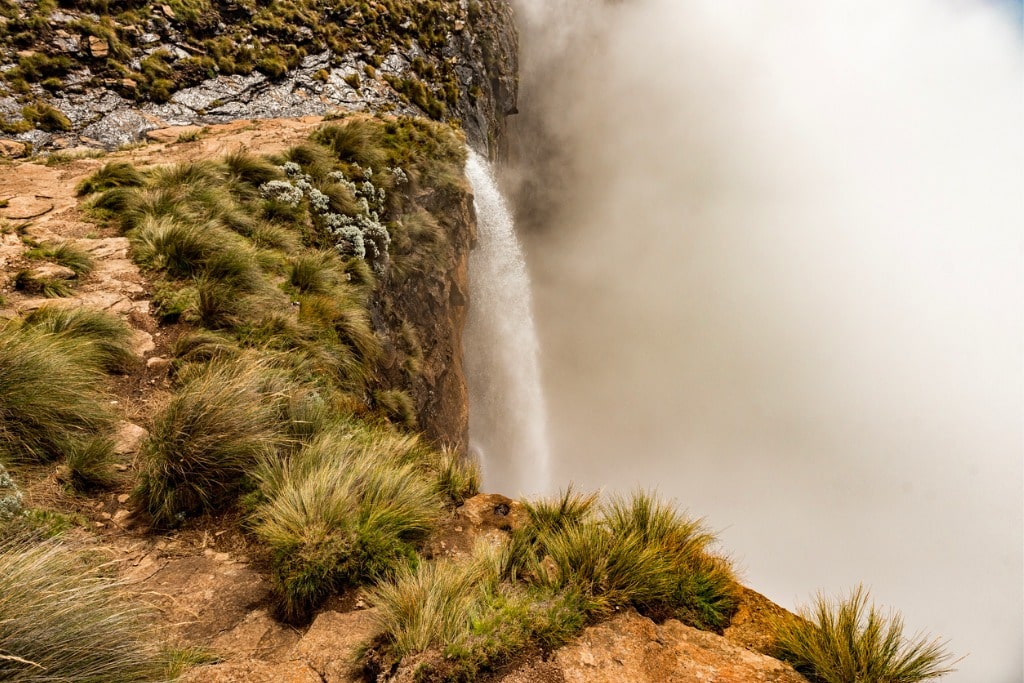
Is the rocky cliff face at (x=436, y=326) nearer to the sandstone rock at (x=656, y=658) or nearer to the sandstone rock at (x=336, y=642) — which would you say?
the sandstone rock at (x=336, y=642)

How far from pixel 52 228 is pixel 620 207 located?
46596 mm

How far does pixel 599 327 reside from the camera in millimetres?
43062

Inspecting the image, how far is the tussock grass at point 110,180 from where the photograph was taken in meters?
8.15

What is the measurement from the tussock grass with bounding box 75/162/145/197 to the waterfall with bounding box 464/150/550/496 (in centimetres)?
992

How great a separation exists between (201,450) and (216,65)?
56.6 ft

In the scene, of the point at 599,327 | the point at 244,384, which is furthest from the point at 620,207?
the point at 244,384

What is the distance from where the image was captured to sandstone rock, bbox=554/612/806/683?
2.57 m

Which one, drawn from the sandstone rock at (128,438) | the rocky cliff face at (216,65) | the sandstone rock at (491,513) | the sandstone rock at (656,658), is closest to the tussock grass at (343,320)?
the sandstone rock at (128,438)

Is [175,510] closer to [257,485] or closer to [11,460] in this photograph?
[257,485]

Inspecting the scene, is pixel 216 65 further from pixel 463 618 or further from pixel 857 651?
pixel 857 651

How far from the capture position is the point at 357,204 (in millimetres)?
9578

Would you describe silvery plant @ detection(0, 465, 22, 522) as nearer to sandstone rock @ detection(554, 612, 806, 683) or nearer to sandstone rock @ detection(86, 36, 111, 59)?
sandstone rock @ detection(554, 612, 806, 683)

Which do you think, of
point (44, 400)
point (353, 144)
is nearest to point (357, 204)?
point (353, 144)

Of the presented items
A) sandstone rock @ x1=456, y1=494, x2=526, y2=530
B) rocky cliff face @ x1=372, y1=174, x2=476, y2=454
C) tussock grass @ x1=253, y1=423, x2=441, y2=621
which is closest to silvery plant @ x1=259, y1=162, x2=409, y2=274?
rocky cliff face @ x1=372, y1=174, x2=476, y2=454
